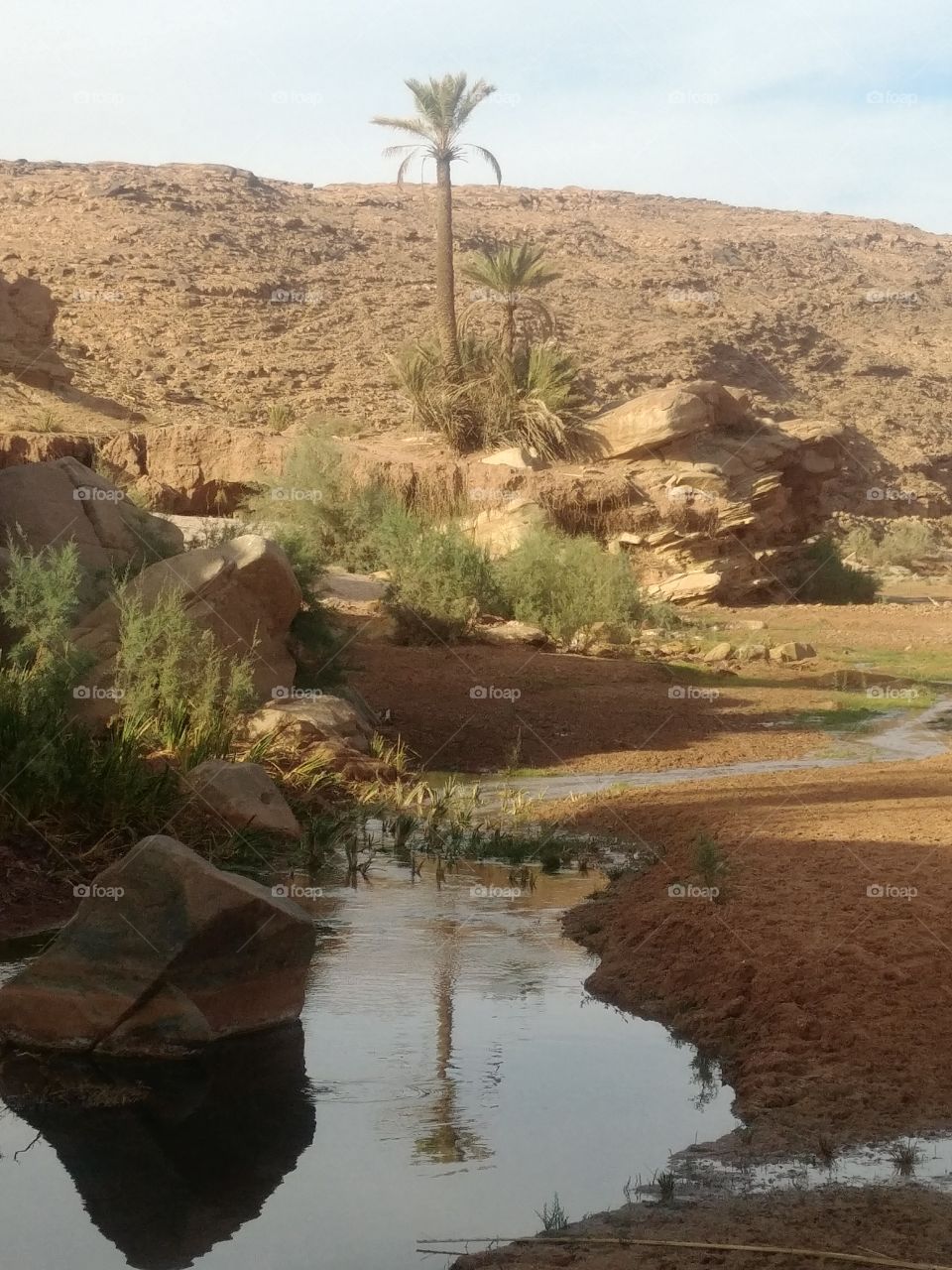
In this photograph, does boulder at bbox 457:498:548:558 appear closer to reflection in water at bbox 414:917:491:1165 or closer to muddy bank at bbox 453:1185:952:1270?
reflection in water at bbox 414:917:491:1165

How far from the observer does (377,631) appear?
21.3 m

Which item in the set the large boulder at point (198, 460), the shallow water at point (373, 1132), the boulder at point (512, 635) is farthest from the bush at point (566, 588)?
the shallow water at point (373, 1132)

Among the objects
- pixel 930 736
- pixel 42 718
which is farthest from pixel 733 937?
pixel 930 736

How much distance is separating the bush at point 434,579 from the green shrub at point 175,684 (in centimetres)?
875

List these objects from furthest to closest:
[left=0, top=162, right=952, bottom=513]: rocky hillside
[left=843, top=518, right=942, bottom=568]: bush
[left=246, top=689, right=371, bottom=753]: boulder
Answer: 1. [left=0, top=162, right=952, bottom=513]: rocky hillside
2. [left=843, top=518, right=942, bottom=568]: bush
3. [left=246, top=689, right=371, bottom=753]: boulder

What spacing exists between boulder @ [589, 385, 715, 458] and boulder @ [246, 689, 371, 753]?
19238 mm

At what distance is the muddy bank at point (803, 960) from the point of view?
5.76 meters

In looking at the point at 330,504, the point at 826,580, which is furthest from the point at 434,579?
the point at 826,580

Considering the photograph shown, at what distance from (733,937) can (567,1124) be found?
213cm

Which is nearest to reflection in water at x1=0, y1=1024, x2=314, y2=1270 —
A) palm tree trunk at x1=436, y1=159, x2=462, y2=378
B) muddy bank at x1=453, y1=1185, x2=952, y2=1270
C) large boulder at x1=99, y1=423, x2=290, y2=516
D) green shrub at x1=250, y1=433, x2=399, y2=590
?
muddy bank at x1=453, y1=1185, x2=952, y2=1270

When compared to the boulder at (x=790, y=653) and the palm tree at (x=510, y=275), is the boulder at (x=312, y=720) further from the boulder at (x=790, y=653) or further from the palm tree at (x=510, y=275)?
Answer: the palm tree at (x=510, y=275)

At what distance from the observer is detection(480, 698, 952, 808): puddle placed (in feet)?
44.0

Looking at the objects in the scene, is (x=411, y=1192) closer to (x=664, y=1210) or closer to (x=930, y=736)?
(x=664, y=1210)

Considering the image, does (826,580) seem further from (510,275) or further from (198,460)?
(198,460)
